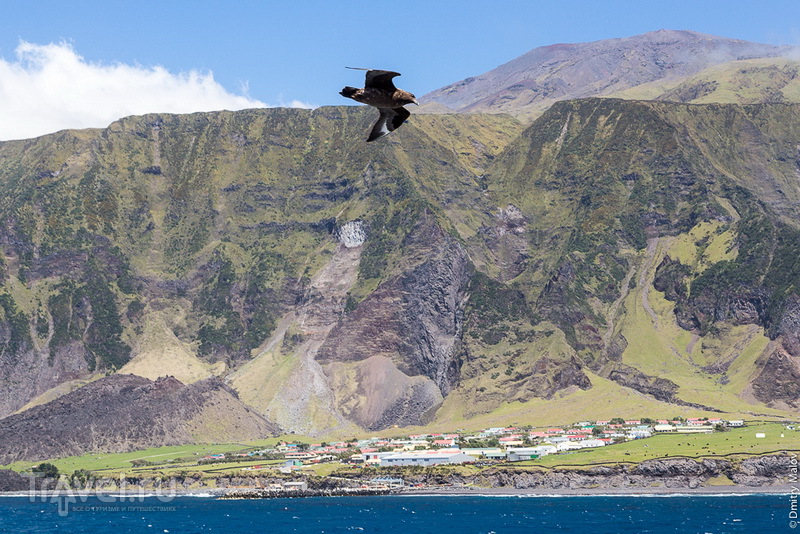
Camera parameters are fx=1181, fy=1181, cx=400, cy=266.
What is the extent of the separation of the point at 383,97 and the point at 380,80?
1.26 m

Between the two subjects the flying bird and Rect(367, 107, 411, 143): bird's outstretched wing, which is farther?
Rect(367, 107, 411, 143): bird's outstretched wing

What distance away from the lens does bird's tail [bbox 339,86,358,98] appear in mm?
56203

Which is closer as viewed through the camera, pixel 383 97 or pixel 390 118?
pixel 383 97

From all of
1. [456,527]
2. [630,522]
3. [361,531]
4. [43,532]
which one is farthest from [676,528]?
[43,532]

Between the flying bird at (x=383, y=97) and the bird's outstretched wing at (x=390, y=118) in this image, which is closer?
the flying bird at (x=383, y=97)

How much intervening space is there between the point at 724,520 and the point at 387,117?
155575mm

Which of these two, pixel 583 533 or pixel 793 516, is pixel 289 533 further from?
pixel 793 516

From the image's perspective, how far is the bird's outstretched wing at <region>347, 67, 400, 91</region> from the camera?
5562cm

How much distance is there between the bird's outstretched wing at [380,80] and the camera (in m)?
55.6

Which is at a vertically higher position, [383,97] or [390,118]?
[383,97]

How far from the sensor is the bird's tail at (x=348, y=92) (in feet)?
184

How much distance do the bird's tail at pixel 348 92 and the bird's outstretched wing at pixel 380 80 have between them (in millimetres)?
683

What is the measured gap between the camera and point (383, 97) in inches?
2275

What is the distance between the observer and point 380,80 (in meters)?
56.7
